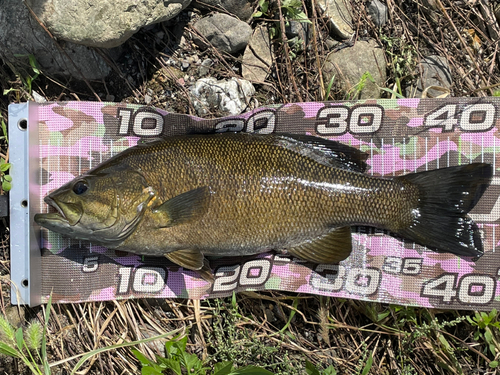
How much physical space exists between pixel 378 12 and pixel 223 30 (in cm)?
130

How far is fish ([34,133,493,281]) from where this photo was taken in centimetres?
255

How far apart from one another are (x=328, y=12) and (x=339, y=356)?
9.07 feet

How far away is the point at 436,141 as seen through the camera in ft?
9.49

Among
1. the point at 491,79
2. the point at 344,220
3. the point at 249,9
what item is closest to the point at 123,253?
the point at 344,220

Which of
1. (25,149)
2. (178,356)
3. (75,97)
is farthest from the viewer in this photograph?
(75,97)

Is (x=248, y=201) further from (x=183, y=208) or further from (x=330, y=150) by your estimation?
(x=330, y=150)

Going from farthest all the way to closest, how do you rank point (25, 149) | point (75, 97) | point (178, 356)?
point (75, 97) → point (25, 149) → point (178, 356)

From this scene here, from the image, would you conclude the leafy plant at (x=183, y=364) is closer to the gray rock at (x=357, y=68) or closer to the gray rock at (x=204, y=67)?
the gray rock at (x=204, y=67)

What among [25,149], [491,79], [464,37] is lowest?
[25,149]

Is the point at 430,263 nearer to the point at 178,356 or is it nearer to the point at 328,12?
the point at 178,356

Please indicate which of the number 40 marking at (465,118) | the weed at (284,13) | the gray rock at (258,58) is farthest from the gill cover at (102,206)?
the number 40 marking at (465,118)

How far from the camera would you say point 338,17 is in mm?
3277

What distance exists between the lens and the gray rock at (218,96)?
3078mm

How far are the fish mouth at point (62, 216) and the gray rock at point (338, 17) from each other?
2.43m
